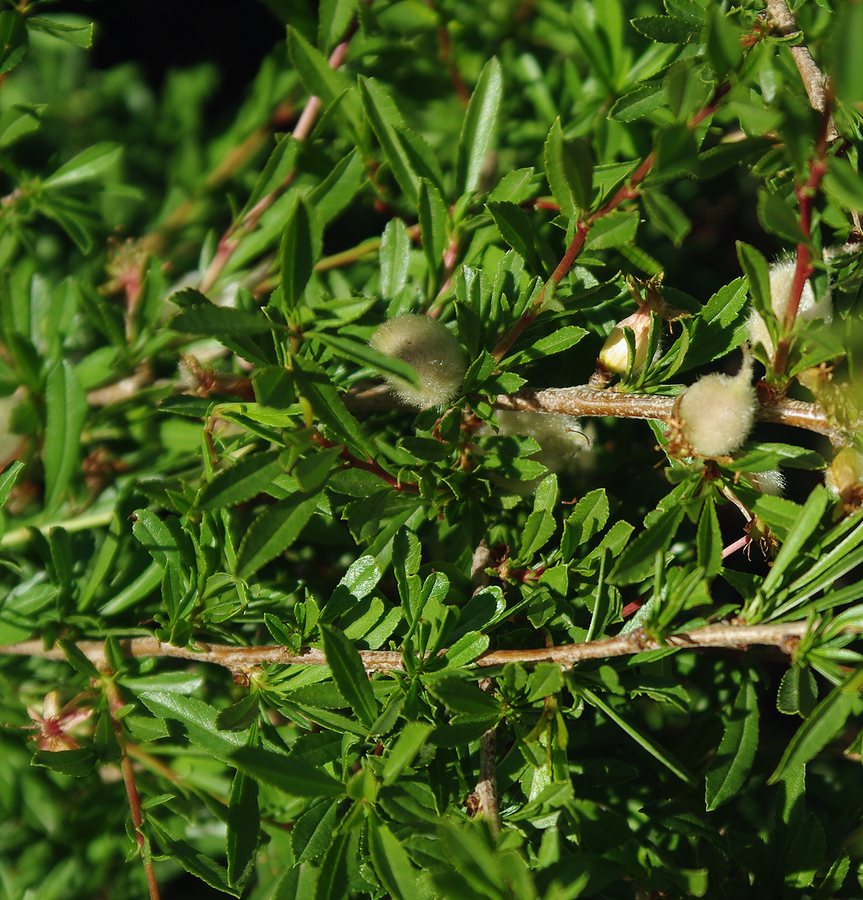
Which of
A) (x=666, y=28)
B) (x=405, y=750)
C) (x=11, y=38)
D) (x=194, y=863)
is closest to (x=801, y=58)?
(x=666, y=28)

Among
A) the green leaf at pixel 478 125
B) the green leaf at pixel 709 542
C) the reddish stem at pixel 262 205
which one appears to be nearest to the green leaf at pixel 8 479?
the reddish stem at pixel 262 205

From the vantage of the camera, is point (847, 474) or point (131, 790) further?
point (131, 790)

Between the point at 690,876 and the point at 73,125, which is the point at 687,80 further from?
the point at 73,125

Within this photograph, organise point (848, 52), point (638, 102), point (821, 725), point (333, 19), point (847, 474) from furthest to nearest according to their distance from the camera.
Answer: point (333, 19), point (638, 102), point (847, 474), point (821, 725), point (848, 52)

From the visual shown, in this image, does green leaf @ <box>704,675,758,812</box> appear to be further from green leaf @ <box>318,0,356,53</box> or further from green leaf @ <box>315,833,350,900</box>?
green leaf @ <box>318,0,356,53</box>

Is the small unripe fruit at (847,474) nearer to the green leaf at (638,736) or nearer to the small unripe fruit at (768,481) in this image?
the small unripe fruit at (768,481)

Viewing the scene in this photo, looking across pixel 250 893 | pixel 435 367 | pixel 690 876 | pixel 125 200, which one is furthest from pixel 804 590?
pixel 125 200

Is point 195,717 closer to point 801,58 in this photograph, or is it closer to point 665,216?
point 665,216
